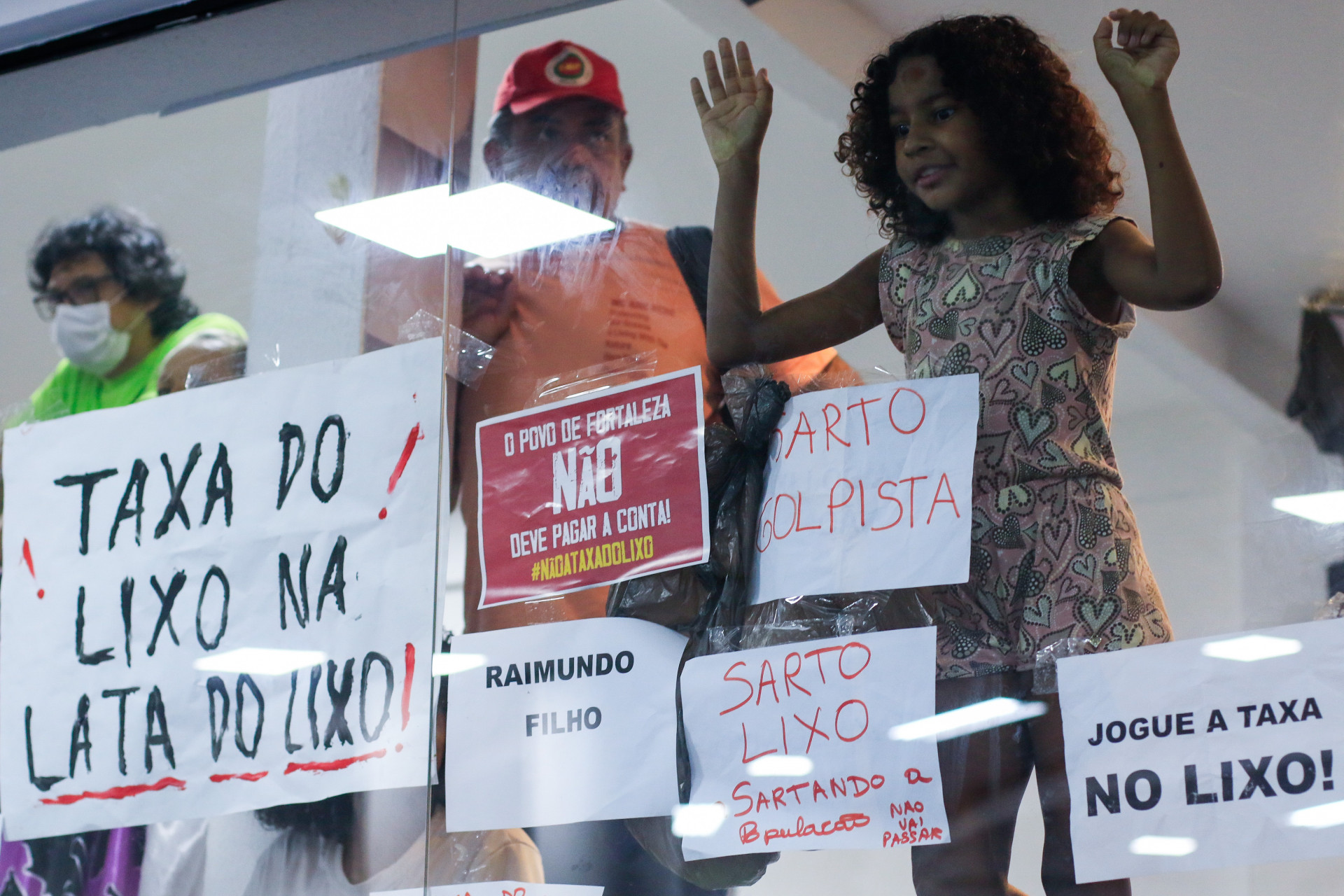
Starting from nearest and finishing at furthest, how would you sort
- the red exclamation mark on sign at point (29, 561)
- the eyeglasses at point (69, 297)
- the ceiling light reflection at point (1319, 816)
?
the ceiling light reflection at point (1319, 816) → the red exclamation mark on sign at point (29, 561) → the eyeglasses at point (69, 297)

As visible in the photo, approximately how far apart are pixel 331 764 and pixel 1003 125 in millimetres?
841

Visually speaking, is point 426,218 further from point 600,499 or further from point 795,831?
point 795,831

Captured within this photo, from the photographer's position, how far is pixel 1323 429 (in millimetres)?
1058

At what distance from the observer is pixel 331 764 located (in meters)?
1.42

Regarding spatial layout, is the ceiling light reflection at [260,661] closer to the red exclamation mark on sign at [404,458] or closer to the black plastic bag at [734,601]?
the red exclamation mark on sign at [404,458]

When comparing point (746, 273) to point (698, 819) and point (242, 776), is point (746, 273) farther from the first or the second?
point (242, 776)

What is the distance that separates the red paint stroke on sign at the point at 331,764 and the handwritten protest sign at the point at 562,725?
0.08 metres

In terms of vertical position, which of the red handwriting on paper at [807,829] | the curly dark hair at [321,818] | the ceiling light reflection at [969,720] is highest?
the ceiling light reflection at [969,720]

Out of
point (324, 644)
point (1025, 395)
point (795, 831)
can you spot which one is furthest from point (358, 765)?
point (1025, 395)

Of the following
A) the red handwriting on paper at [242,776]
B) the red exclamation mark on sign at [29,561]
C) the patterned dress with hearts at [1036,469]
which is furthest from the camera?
the red exclamation mark on sign at [29,561]

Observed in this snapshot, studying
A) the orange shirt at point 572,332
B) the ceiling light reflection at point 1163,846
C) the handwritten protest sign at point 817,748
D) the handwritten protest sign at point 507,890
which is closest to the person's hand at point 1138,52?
the orange shirt at point 572,332

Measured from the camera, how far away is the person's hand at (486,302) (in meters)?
1.47

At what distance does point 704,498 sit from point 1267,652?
1.51 ft

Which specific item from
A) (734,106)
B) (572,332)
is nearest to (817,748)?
(572,332)
